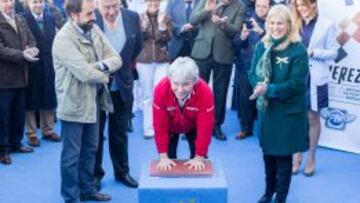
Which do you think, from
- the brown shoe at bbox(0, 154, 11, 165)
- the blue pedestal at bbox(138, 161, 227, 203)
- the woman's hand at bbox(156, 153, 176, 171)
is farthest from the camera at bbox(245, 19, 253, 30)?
the blue pedestal at bbox(138, 161, 227, 203)

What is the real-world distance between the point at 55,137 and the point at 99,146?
1.56 metres

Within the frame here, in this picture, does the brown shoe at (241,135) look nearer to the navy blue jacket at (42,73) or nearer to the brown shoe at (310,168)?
the brown shoe at (310,168)

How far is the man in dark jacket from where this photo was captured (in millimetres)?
4617

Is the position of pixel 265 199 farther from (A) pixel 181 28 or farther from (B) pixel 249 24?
(A) pixel 181 28

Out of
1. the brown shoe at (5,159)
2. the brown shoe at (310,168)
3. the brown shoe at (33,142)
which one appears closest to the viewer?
the brown shoe at (310,168)

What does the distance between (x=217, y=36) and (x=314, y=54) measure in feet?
3.78

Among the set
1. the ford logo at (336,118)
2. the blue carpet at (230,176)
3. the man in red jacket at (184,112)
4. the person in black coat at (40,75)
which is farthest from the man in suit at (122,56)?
the ford logo at (336,118)

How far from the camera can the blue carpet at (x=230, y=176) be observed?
4133 millimetres

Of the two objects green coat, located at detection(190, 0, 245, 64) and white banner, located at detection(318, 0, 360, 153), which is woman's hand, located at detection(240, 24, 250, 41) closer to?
green coat, located at detection(190, 0, 245, 64)

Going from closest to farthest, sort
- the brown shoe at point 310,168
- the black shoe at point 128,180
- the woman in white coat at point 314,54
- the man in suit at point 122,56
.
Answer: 1. the man in suit at point 122,56
2. the black shoe at point 128,180
3. the woman in white coat at point 314,54
4. the brown shoe at point 310,168

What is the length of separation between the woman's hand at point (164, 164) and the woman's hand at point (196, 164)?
9 cm

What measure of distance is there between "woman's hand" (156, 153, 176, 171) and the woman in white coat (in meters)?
1.67

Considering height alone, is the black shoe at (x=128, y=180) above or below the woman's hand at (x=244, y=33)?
below

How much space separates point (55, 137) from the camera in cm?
546
